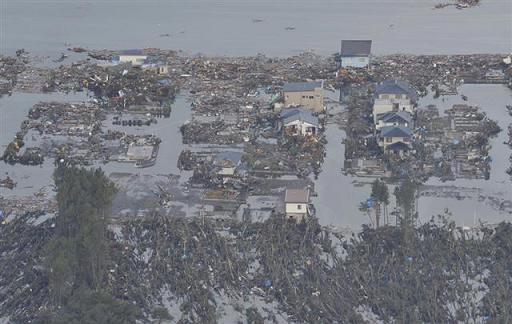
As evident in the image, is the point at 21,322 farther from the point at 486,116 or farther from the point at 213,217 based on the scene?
the point at 486,116

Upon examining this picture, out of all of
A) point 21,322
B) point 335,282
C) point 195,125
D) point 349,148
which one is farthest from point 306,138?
point 21,322

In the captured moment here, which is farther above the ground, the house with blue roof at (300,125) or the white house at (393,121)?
the white house at (393,121)

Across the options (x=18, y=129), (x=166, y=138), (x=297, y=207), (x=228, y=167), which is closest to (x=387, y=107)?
(x=228, y=167)

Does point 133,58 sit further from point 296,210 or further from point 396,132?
point 296,210


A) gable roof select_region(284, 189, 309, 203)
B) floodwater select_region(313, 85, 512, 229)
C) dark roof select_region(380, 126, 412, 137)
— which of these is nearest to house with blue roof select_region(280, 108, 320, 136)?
floodwater select_region(313, 85, 512, 229)

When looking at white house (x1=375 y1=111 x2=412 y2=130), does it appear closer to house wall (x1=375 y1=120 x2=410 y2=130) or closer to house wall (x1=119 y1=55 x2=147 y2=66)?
house wall (x1=375 y1=120 x2=410 y2=130)

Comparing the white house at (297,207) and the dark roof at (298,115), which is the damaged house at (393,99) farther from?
the white house at (297,207)

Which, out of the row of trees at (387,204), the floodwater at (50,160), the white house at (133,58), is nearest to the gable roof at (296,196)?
the row of trees at (387,204)
